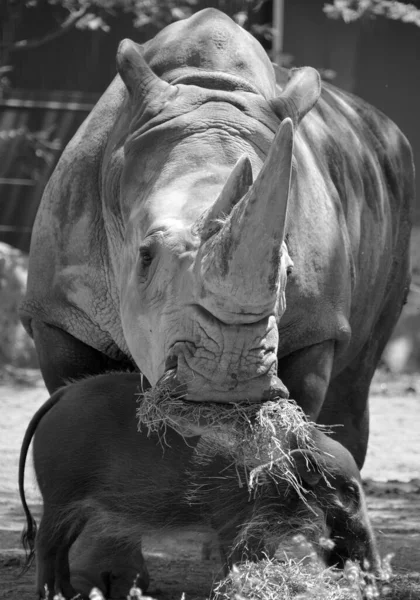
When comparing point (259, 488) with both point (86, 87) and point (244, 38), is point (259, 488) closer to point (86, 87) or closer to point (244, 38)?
point (244, 38)

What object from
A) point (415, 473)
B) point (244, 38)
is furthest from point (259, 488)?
point (415, 473)

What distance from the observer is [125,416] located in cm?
387

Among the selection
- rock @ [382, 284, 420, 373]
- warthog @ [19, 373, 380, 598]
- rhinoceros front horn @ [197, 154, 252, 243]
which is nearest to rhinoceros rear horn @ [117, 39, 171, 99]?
rhinoceros front horn @ [197, 154, 252, 243]

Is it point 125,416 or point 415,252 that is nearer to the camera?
point 125,416

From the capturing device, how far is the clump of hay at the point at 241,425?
3.45 m

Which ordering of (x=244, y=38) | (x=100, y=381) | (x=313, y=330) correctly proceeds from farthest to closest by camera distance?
(x=244, y=38) < (x=313, y=330) < (x=100, y=381)

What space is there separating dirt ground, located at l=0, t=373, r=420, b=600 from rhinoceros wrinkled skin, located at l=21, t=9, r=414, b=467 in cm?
65

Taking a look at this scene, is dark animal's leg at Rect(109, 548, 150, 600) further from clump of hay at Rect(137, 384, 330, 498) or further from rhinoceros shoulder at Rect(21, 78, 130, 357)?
clump of hay at Rect(137, 384, 330, 498)

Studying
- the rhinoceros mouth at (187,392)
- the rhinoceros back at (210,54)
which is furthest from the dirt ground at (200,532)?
the rhinoceros back at (210,54)

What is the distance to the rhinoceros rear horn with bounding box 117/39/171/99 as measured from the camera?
14.5 feet


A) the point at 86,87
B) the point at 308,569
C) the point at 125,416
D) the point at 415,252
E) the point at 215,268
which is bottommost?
the point at 415,252

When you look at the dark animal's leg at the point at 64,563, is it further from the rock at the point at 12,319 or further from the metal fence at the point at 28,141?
the metal fence at the point at 28,141

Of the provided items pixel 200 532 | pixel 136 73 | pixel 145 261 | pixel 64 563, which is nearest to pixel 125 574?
pixel 64 563

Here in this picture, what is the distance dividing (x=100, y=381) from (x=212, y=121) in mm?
995
